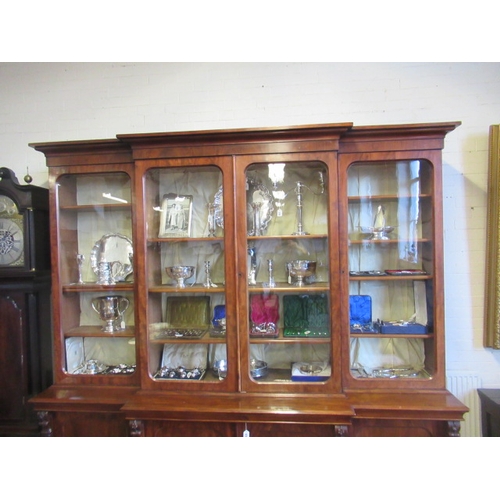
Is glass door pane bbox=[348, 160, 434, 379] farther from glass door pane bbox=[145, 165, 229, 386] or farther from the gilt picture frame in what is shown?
glass door pane bbox=[145, 165, 229, 386]

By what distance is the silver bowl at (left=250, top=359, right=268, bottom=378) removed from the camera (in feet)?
5.44

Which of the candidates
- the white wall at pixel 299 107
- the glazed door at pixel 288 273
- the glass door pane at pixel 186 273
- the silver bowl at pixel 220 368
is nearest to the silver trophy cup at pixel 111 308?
the glass door pane at pixel 186 273

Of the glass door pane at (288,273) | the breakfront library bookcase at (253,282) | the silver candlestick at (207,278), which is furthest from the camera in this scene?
the silver candlestick at (207,278)

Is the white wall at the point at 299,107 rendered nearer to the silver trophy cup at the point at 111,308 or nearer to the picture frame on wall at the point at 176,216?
the picture frame on wall at the point at 176,216

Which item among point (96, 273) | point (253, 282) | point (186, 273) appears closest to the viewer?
point (253, 282)

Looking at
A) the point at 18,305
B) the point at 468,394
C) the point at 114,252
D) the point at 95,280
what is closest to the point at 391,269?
the point at 468,394

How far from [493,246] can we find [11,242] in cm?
270

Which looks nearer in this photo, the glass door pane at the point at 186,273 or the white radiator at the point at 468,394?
the glass door pane at the point at 186,273

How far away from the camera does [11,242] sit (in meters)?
1.80

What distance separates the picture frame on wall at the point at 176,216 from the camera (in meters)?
1.77

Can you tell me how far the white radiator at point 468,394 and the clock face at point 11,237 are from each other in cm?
255

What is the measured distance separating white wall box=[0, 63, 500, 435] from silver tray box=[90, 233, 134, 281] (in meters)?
0.64

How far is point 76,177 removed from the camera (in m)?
1.81

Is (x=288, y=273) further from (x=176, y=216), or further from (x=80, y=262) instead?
(x=80, y=262)
